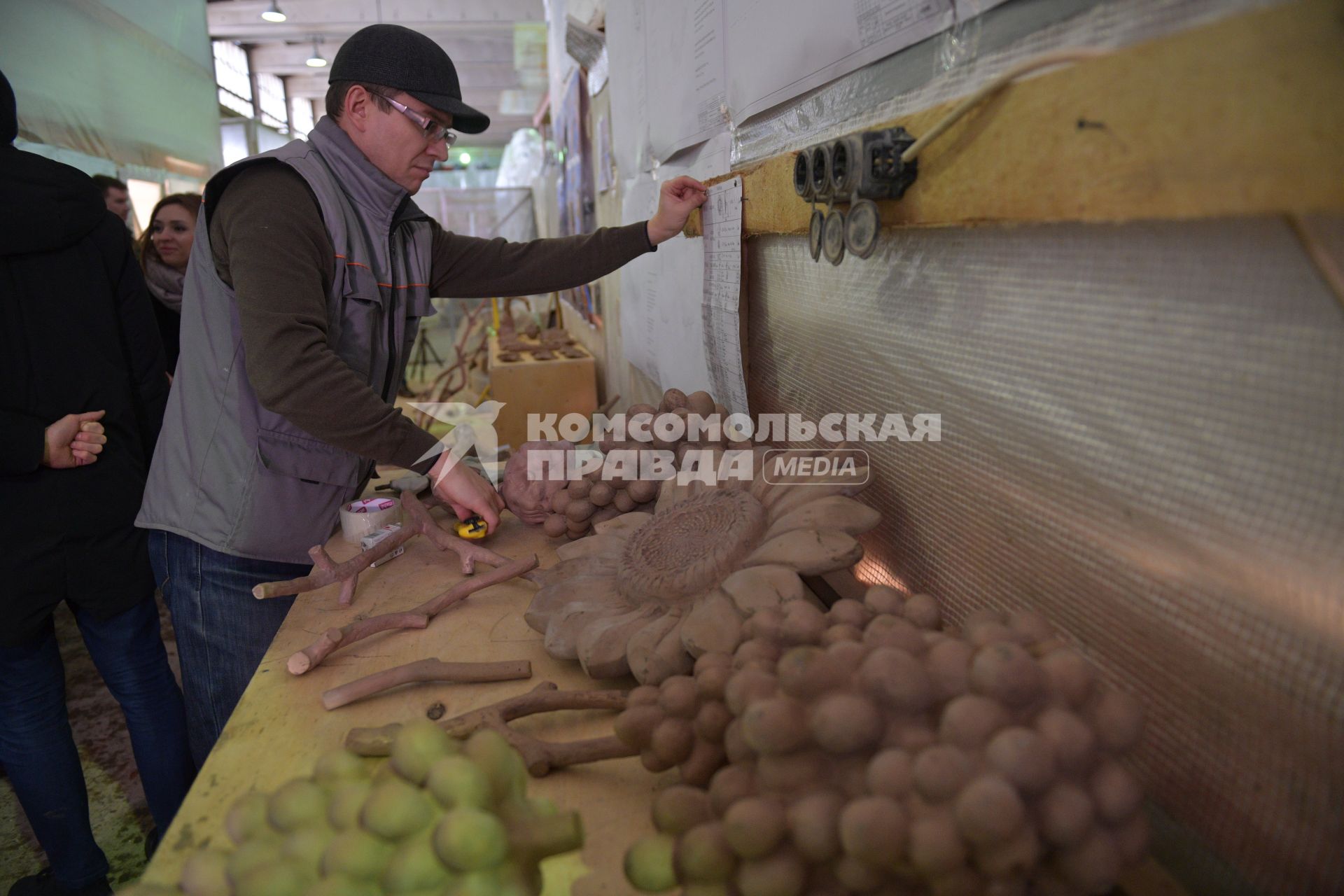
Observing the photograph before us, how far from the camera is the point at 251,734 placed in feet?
2.77

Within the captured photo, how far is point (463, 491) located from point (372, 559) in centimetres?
20

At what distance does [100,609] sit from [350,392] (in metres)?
0.99

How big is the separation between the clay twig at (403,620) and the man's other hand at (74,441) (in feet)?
3.46

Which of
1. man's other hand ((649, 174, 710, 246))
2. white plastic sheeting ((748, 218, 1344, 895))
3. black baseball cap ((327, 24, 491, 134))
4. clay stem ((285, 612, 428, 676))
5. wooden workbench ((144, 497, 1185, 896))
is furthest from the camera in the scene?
man's other hand ((649, 174, 710, 246))

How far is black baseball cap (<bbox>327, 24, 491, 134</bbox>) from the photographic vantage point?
1.36 m

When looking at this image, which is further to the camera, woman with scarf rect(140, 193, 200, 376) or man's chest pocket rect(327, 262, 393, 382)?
woman with scarf rect(140, 193, 200, 376)

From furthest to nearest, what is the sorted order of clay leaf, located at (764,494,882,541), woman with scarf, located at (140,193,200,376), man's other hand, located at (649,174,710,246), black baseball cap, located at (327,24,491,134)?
woman with scarf, located at (140,193,200,376) < man's other hand, located at (649,174,710,246) < black baseball cap, located at (327,24,491,134) < clay leaf, located at (764,494,882,541)

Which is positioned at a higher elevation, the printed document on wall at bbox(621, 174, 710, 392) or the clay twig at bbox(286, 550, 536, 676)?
the printed document on wall at bbox(621, 174, 710, 392)

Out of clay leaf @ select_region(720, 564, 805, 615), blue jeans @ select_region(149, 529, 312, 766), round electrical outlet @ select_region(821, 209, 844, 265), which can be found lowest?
blue jeans @ select_region(149, 529, 312, 766)

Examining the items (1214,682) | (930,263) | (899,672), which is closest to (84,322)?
(930,263)

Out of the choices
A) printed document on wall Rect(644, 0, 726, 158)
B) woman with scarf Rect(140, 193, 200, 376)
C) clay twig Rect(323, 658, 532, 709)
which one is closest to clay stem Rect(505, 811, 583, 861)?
clay twig Rect(323, 658, 532, 709)

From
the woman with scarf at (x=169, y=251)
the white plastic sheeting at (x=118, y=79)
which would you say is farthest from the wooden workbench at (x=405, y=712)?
the white plastic sheeting at (x=118, y=79)

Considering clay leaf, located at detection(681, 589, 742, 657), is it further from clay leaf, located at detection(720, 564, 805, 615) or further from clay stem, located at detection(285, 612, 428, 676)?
clay stem, located at detection(285, 612, 428, 676)

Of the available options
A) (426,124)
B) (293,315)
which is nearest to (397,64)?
(426,124)
